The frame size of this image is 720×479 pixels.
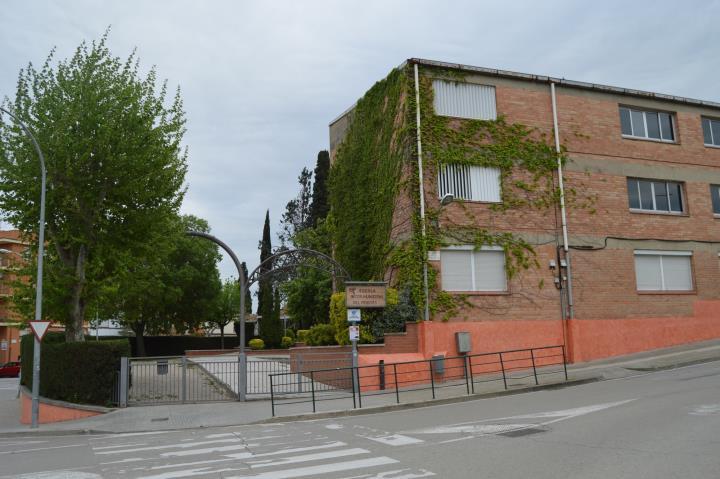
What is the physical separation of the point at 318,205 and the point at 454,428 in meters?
43.3

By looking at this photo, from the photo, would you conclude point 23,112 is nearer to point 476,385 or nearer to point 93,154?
point 93,154

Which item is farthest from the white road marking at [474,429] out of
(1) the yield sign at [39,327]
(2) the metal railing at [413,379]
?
(1) the yield sign at [39,327]

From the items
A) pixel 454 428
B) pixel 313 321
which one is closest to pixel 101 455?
pixel 454 428

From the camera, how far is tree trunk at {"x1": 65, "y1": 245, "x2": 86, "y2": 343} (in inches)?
762

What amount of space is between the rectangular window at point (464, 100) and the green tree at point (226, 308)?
36466 millimetres

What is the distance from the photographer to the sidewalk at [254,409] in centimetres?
1488

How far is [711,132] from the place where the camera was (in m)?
26.3

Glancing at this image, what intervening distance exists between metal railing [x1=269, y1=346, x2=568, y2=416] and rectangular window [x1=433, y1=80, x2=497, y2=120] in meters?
8.39

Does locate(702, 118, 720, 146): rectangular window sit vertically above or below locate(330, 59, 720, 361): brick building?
above

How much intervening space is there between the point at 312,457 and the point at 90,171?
13.2 metres

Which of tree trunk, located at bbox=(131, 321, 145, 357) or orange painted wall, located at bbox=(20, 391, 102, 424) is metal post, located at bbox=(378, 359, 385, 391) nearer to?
orange painted wall, located at bbox=(20, 391, 102, 424)

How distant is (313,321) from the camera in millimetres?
35719

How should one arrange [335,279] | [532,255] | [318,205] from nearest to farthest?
[532,255]
[335,279]
[318,205]

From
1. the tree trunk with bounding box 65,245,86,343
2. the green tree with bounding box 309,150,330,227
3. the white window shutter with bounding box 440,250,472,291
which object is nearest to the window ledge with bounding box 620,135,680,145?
the white window shutter with bounding box 440,250,472,291
